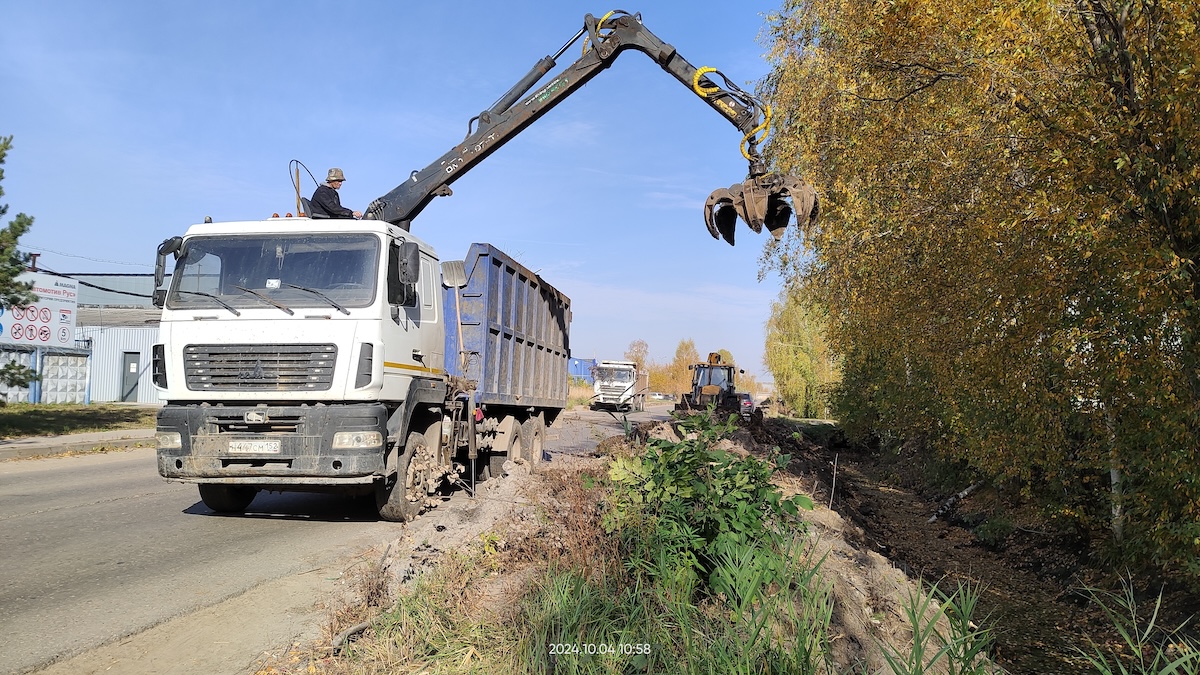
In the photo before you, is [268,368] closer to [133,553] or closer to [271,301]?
[271,301]

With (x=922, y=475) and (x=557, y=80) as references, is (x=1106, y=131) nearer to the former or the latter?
(x=557, y=80)

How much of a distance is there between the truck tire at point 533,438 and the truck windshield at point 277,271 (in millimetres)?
4760

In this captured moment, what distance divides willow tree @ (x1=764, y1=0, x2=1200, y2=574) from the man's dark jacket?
18.3 feet

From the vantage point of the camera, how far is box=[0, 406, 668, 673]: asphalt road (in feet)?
14.5

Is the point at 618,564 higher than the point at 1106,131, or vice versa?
the point at 1106,131

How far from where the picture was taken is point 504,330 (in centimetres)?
1016

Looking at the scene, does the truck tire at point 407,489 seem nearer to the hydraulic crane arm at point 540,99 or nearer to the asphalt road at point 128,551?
the asphalt road at point 128,551

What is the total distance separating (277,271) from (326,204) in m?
1.20

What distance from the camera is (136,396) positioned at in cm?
3247

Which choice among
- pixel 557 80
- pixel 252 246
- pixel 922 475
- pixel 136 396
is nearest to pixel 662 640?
pixel 252 246

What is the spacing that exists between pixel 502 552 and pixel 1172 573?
557 cm

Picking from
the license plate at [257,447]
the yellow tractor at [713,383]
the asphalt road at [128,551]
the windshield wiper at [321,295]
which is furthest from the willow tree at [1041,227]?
the yellow tractor at [713,383]

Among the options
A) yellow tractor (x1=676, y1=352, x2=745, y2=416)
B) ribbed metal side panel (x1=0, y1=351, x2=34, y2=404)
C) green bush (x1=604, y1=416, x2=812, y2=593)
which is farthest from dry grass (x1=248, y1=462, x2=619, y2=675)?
ribbed metal side panel (x1=0, y1=351, x2=34, y2=404)

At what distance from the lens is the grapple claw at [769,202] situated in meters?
7.91
